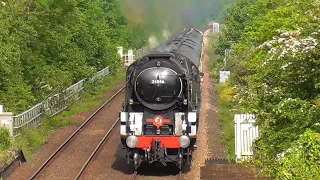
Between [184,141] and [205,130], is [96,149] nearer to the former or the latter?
[184,141]

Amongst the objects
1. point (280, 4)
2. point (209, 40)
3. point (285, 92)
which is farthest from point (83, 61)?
point (209, 40)

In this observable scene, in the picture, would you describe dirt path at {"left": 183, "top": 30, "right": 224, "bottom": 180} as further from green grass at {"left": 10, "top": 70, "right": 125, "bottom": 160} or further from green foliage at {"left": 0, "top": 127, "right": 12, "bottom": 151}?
green foliage at {"left": 0, "top": 127, "right": 12, "bottom": 151}

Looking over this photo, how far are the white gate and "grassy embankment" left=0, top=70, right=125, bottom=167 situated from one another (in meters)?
6.39

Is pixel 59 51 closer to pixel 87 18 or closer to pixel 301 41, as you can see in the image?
pixel 87 18

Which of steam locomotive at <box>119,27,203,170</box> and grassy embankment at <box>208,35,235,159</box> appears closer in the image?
steam locomotive at <box>119,27,203,170</box>

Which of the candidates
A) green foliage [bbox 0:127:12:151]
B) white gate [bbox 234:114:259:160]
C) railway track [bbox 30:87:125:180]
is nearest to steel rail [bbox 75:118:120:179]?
railway track [bbox 30:87:125:180]

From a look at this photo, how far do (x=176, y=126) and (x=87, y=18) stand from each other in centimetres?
1874

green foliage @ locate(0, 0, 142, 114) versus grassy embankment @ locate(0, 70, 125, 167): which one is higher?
green foliage @ locate(0, 0, 142, 114)

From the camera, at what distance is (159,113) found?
13.5 meters

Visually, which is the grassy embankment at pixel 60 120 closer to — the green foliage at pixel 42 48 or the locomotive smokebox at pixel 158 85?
the green foliage at pixel 42 48

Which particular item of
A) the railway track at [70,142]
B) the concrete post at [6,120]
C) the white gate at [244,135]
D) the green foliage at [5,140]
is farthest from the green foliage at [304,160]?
the concrete post at [6,120]

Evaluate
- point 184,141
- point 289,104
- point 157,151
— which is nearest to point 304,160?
point 289,104

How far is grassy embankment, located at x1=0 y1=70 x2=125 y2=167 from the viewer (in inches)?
638

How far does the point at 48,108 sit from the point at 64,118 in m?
0.85
